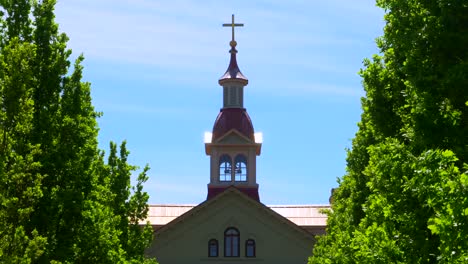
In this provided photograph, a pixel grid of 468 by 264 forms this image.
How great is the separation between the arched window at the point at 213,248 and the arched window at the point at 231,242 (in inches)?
25.8

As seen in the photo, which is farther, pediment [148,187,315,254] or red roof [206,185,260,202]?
red roof [206,185,260,202]

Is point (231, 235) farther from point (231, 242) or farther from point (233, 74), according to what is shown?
point (233, 74)

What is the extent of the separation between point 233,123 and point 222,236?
974 centimetres

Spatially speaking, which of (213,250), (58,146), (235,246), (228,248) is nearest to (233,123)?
(235,246)

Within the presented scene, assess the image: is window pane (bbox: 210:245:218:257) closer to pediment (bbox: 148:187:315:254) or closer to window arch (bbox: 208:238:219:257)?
window arch (bbox: 208:238:219:257)

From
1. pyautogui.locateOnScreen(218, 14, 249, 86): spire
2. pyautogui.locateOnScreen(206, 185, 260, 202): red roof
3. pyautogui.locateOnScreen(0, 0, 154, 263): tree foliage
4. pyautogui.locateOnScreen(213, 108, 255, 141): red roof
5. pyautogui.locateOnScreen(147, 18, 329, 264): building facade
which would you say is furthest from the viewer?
pyautogui.locateOnScreen(218, 14, 249, 86): spire

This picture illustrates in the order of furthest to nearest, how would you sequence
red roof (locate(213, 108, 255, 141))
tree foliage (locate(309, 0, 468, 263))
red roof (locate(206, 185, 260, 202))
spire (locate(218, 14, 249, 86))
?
spire (locate(218, 14, 249, 86)) < red roof (locate(213, 108, 255, 141)) < red roof (locate(206, 185, 260, 202)) < tree foliage (locate(309, 0, 468, 263))

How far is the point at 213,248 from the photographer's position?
6444 cm

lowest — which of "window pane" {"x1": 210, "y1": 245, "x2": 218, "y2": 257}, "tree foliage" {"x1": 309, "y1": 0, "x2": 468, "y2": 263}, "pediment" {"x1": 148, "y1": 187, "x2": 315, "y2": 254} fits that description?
"tree foliage" {"x1": 309, "y1": 0, "x2": 468, "y2": 263}

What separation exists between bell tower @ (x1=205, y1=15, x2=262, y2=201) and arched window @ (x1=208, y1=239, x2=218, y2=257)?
4213 mm

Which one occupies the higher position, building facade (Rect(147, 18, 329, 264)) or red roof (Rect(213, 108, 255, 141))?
red roof (Rect(213, 108, 255, 141))

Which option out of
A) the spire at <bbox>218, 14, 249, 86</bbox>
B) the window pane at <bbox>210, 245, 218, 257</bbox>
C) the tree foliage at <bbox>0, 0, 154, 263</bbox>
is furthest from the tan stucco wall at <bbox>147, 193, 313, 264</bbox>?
the tree foliage at <bbox>0, 0, 154, 263</bbox>

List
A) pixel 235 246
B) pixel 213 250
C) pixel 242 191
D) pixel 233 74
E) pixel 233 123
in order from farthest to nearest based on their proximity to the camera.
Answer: pixel 233 74, pixel 233 123, pixel 242 191, pixel 235 246, pixel 213 250

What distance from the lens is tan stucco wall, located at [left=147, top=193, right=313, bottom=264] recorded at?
6366cm
